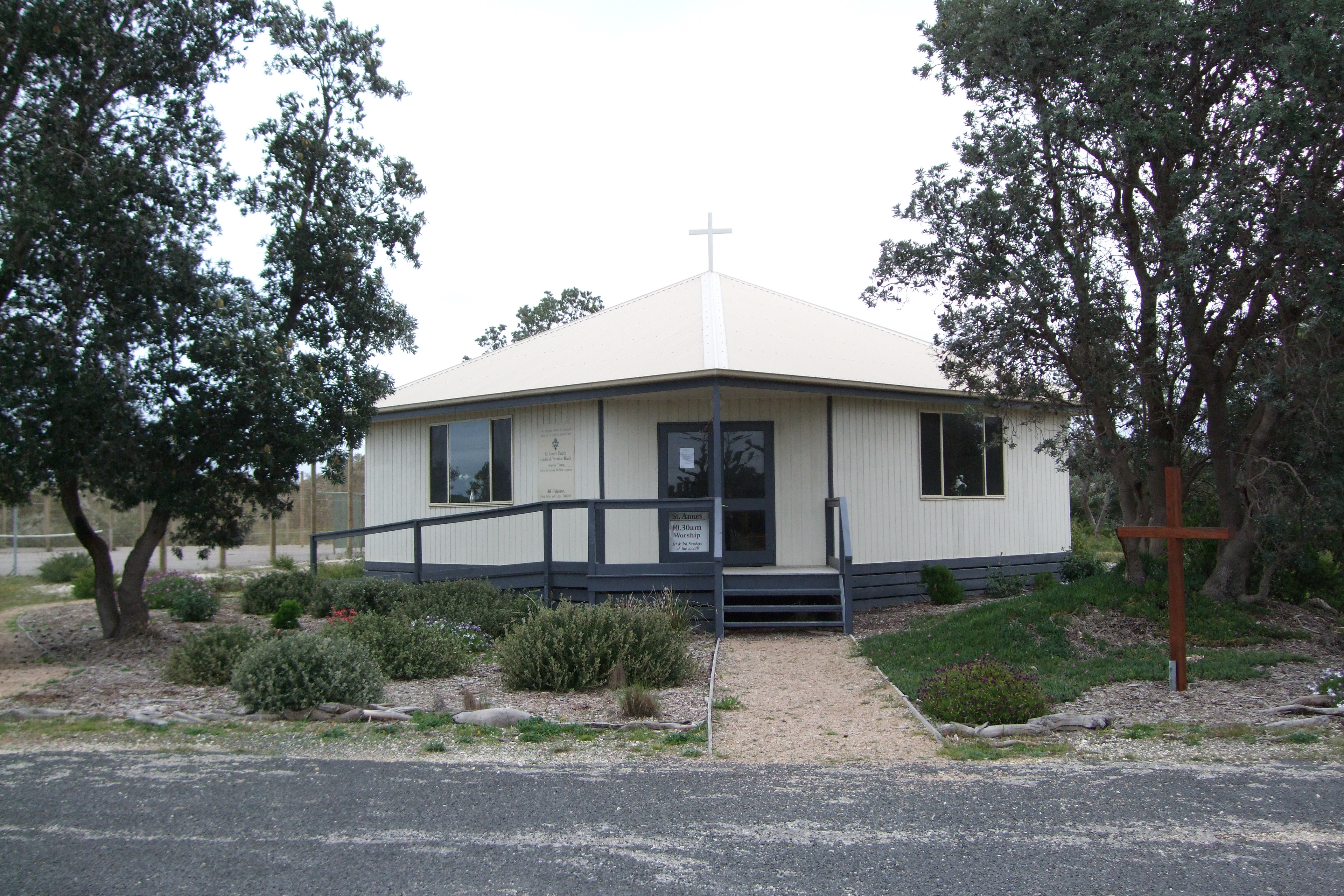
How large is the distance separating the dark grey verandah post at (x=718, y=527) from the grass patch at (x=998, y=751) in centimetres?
467

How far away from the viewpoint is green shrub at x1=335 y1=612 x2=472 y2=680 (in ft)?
28.8

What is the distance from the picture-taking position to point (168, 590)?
14297mm

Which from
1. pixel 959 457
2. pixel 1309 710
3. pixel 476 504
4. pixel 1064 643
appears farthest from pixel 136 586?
pixel 1309 710

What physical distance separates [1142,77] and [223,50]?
863cm

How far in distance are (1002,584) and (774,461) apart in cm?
412

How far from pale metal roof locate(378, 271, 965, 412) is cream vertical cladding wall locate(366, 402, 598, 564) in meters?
0.52

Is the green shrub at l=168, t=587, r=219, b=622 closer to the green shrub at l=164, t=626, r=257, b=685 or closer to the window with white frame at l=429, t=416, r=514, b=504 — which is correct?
the window with white frame at l=429, t=416, r=514, b=504

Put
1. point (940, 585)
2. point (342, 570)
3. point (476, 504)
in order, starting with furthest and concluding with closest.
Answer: point (342, 570)
point (476, 504)
point (940, 585)

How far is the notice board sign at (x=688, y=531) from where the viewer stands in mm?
12531

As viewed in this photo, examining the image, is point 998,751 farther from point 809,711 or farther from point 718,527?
point 718,527

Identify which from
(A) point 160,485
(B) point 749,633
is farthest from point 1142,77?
(A) point 160,485

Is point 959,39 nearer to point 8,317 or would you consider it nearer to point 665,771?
point 665,771

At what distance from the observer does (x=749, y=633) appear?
11.2 meters

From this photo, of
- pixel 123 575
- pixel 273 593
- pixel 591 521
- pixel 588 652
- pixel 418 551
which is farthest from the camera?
pixel 273 593
